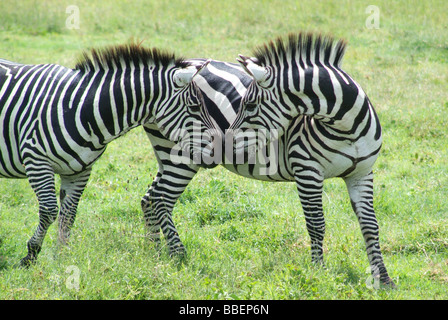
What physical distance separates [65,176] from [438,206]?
4668mm

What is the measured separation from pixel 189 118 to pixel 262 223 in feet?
6.35

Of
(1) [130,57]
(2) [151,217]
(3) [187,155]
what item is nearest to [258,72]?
(3) [187,155]

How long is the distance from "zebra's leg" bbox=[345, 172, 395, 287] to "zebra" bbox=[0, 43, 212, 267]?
1.60 meters

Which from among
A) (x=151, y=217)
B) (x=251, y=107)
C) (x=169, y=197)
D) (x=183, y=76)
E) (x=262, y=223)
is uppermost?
(x=183, y=76)

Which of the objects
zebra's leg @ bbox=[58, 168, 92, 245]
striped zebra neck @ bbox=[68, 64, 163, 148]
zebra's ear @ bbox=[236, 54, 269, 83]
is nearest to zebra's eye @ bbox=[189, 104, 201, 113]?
striped zebra neck @ bbox=[68, 64, 163, 148]

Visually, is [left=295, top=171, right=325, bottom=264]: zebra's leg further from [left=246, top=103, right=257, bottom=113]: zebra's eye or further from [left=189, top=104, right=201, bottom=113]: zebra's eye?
[left=189, top=104, right=201, bottom=113]: zebra's eye

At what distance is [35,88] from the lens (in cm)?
570

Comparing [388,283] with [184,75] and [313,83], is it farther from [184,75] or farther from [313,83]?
[184,75]

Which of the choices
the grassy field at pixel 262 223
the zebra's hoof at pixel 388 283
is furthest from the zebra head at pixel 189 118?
the zebra's hoof at pixel 388 283

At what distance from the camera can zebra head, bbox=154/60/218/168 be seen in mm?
5512

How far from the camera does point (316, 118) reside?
522cm
